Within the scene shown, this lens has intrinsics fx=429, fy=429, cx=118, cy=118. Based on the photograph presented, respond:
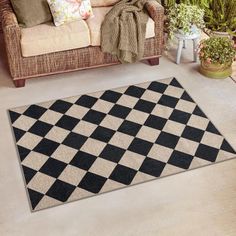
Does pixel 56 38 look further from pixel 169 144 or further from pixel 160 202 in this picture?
pixel 160 202

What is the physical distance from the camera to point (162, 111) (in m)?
3.33

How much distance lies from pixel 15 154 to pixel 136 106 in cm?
101

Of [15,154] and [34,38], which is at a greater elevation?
[34,38]

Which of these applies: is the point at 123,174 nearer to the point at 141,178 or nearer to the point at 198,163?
the point at 141,178

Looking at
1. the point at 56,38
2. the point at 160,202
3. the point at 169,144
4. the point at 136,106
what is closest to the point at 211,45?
the point at 136,106

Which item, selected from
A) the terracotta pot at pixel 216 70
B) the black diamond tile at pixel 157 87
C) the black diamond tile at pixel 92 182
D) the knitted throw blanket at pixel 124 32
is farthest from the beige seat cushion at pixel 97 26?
the black diamond tile at pixel 92 182

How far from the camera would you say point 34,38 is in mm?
3355

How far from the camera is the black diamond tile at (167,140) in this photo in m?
3.02

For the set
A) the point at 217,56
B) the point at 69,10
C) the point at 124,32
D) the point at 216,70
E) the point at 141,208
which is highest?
the point at 69,10

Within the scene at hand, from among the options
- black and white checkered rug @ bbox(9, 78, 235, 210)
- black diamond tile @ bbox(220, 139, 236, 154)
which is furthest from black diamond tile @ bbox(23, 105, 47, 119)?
black diamond tile @ bbox(220, 139, 236, 154)

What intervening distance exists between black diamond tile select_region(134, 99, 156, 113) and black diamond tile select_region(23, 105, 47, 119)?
0.73 metres

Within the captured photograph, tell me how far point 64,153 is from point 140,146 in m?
0.53

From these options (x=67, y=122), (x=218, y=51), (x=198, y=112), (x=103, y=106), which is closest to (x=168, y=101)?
(x=198, y=112)

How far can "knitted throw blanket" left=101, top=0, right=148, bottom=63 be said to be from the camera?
3.47 metres
